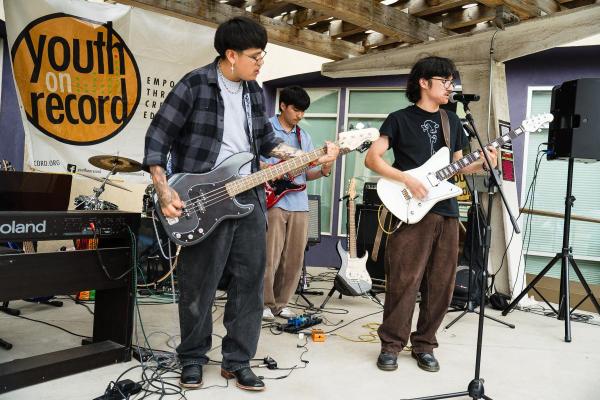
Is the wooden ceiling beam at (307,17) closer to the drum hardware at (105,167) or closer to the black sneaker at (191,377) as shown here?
the drum hardware at (105,167)

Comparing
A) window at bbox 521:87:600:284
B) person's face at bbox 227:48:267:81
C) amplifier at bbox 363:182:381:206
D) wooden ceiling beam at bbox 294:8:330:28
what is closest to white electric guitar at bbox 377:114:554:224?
→ person's face at bbox 227:48:267:81

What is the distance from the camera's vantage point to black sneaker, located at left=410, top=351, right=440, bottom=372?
123 inches

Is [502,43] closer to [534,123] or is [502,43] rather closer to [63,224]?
[534,123]

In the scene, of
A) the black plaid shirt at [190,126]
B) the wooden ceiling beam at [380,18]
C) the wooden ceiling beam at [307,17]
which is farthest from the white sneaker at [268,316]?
the wooden ceiling beam at [307,17]

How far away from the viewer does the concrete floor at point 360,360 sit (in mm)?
2691

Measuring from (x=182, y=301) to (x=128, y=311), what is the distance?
55 cm

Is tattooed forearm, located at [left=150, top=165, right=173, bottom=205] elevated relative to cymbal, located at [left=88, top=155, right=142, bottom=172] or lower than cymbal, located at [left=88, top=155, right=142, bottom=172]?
lower

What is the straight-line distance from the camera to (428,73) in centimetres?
316

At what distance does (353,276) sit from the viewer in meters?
4.81

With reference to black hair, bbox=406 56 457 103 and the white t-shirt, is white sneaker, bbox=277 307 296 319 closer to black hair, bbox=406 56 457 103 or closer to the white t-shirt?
the white t-shirt

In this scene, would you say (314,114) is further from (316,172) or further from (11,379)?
(11,379)

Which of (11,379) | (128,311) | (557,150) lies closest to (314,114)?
(557,150)

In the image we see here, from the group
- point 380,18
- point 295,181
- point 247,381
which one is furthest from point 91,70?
point 247,381

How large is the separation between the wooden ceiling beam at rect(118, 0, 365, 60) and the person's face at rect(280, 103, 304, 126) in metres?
1.66
